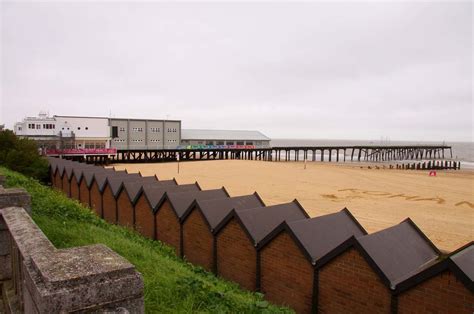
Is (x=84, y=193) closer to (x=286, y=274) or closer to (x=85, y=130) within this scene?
(x=286, y=274)

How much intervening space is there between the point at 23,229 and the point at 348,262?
21.5ft

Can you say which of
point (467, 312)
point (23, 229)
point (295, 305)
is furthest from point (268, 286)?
point (23, 229)

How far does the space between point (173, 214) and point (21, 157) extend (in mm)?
22804

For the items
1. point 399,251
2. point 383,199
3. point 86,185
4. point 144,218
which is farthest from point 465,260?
point 383,199

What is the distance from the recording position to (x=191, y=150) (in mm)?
75188

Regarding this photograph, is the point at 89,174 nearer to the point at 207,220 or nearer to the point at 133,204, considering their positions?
the point at 133,204

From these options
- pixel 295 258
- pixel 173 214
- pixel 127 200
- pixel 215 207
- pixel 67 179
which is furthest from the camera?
pixel 67 179

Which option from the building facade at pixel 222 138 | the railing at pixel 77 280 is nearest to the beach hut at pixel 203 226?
the railing at pixel 77 280

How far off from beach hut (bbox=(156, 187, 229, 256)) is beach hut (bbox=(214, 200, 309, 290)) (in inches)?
90.6

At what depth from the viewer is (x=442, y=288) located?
21.5 feet

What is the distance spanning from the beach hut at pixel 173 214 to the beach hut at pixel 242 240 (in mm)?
2301

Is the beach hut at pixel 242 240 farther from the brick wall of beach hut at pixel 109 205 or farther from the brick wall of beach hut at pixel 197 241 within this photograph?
the brick wall of beach hut at pixel 109 205

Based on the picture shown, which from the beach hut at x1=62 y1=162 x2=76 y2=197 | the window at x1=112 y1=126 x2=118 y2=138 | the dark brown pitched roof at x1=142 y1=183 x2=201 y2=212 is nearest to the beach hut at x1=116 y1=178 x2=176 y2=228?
the dark brown pitched roof at x1=142 y1=183 x2=201 y2=212

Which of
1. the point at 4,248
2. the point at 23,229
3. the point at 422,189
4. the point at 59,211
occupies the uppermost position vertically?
the point at 23,229
